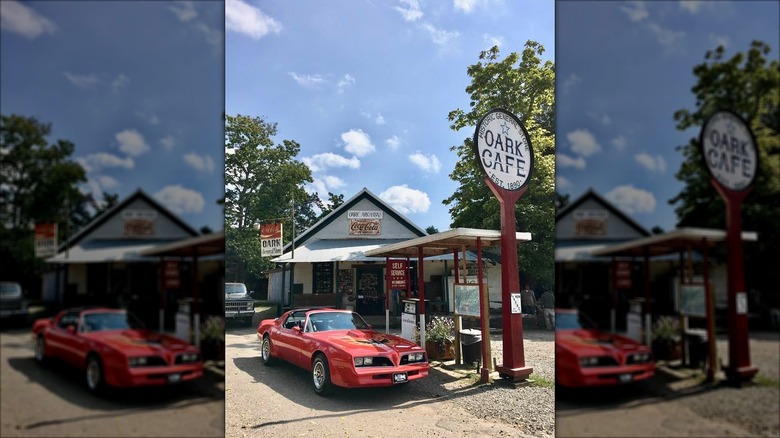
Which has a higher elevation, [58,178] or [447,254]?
[58,178]

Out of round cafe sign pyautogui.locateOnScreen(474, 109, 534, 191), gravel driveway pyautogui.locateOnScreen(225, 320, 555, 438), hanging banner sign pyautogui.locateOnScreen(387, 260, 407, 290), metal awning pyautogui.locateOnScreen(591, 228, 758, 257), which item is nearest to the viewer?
metal awning pyautogui.locateOnScreen(591, 228, 758, 257)

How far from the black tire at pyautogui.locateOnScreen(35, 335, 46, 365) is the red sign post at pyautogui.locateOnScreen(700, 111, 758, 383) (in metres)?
3.50

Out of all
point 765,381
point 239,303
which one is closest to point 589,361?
point 765,381

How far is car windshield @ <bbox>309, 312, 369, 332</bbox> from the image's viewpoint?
3.61 m

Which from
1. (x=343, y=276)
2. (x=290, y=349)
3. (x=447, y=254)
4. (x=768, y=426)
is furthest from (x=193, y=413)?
(x=768, y=426)

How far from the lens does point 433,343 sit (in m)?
3.90

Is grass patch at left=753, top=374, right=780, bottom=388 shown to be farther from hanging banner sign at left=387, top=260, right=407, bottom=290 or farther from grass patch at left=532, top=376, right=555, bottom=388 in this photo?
hanging banner sign at left=387, top=260, right=407, bottom=290

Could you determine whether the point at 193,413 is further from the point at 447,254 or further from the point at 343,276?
the point at 447,254

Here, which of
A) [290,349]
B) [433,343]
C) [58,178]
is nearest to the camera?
[58,178]

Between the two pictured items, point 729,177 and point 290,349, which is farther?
point 290,349

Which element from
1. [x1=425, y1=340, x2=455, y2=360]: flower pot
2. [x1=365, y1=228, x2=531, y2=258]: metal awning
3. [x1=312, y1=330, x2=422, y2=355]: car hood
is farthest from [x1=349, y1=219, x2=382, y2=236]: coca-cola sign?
[x1=425, y1=340, x2=455, y2=360]: flower pot

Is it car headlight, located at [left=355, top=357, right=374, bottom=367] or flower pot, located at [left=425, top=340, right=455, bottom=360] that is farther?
flower pot, located at [left=425, top=340, right=455, bottom=360]

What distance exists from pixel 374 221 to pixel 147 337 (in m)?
1.63

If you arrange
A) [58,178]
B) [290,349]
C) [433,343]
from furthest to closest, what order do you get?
[433,343] < [290,349] < [58,178]
